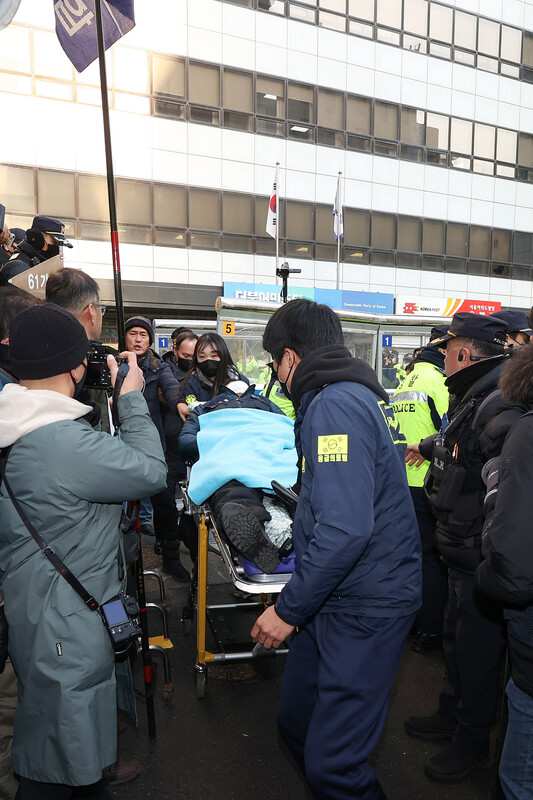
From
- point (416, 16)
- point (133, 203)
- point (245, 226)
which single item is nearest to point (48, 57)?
point (133, 203)

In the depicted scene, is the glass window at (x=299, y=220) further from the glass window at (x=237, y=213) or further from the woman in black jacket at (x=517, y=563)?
the woman in black jacket at (x=517, y=563)

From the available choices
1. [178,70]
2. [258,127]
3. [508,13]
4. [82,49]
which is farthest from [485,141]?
[82,49]

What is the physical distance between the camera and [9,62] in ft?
47.5

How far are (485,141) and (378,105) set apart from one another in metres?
5.01

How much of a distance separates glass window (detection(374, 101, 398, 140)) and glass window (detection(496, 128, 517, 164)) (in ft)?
15.9

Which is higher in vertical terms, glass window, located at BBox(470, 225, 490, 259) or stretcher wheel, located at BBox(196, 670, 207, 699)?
glass window, located at BBox(470, 225, 490, 259)

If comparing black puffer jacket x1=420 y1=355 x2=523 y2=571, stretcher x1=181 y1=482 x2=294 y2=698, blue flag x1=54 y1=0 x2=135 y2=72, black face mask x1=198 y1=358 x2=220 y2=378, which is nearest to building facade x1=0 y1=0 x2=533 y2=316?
blue flag x1=54 y1=0 x2=135 y2=72

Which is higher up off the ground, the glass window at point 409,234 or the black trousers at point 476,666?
the glass window at point 409,234

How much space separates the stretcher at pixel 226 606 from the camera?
7.83 feet

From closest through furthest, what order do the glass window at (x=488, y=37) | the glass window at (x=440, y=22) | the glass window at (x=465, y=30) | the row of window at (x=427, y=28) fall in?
the row of window at (x=427, y=28), the glass window at (x=440, y=22), the glass window at (x=465, y=30), the glass window at (x=488, y=37)

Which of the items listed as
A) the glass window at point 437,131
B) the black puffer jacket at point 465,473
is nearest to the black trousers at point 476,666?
the black puffer jacket at point 465,473

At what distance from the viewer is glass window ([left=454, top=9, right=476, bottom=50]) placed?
2038 cm

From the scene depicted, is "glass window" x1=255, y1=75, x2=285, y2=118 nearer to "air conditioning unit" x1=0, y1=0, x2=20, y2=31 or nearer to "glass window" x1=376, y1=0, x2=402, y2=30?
"glass window" x1=376, y1=0, x2=402, y2=30

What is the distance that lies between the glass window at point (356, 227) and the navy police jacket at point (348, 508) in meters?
18.3
